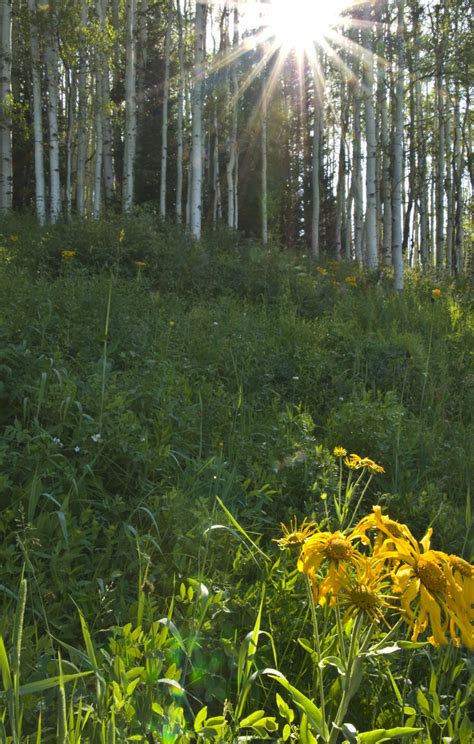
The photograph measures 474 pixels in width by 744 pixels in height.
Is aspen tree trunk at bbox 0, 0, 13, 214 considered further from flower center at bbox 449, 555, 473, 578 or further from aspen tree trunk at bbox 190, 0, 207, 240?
flower center at bbox 449, 555, 473, 578

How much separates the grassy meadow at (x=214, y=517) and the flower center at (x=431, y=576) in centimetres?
2

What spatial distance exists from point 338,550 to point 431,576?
0.17 meters

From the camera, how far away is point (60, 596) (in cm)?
207

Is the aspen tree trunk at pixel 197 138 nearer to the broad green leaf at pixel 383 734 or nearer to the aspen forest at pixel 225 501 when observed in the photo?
the aspen forest at pixel 225 501

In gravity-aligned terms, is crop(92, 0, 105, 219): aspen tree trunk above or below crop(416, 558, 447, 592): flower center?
above

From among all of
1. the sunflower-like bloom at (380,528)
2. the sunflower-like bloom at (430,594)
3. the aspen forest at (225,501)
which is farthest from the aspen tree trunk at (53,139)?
the sunflower-like bloom at (430,594)

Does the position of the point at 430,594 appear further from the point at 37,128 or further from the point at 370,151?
the point at 37,128

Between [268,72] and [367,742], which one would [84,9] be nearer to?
[268,72]

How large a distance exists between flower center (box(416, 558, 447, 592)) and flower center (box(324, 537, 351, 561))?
0.13m

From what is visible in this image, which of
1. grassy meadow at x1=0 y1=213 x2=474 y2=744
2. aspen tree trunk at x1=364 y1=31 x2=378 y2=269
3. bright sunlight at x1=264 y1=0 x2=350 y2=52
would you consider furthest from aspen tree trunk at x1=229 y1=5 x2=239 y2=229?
grassy meadow at x1=0 y1=213 x2=474 y2=744

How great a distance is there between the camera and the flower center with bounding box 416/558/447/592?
1021 millimetres

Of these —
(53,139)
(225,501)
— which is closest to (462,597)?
Result: (225,501)

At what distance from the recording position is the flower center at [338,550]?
42.4 inches

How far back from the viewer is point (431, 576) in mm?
1027
